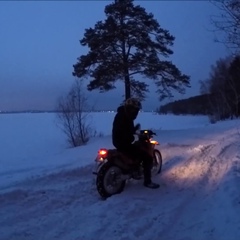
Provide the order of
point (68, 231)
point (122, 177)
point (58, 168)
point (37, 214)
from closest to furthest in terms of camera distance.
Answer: point (68, 231) < point (37, 214) < point (122, 177) < point (58, 168)

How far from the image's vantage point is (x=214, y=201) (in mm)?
6738

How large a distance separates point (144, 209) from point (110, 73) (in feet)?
48.7

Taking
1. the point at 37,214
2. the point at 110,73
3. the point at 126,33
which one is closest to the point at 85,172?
the point at 37,214

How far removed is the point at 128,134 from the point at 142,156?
672 mm

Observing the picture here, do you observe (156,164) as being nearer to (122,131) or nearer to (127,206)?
(122,131)

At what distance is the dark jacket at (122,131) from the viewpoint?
8.00m

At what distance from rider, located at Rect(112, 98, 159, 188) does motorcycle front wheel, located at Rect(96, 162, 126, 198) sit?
497mm

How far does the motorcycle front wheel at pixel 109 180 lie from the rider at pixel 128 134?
0.50 m

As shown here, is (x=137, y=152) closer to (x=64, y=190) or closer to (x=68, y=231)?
(x=64, y=190)

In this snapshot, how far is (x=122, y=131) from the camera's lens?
8.03 m

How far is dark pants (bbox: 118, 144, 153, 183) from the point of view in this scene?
8.16 m

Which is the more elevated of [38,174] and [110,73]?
[110,73]

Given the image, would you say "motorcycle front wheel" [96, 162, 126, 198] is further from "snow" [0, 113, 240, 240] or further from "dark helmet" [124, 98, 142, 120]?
"dark helmet" [124, 98, 142, 120]

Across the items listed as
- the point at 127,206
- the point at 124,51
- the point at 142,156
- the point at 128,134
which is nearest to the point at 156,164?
the point at 142,156
